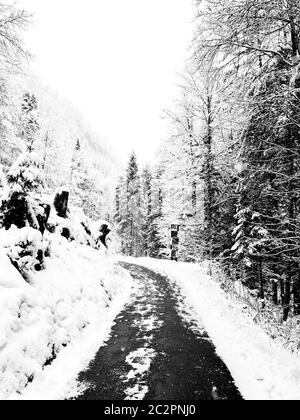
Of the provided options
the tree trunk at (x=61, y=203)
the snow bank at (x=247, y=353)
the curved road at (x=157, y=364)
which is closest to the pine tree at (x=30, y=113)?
the tree trunk at (x=61, y=203)

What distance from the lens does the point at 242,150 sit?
7.30m

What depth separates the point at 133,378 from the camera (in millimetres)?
5359

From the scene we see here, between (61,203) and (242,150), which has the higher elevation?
(242,150)

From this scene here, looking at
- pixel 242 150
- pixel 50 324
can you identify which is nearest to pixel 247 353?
pixel 50 324

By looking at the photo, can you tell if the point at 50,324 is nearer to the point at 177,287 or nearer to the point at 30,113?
the point at 177,287

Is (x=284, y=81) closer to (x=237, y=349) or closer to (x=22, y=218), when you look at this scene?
(x=237, y=349)

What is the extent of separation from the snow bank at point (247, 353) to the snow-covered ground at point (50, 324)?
2788mm

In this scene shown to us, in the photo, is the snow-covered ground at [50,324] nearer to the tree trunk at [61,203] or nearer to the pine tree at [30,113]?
the tree trunk at [61,203]

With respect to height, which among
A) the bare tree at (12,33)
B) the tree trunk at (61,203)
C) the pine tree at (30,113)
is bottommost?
the tree trunk at (61,203)

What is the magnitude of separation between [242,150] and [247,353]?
14.9ft

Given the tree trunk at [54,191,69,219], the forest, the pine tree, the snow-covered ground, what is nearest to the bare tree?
the tree trunk at [54,191,69,219]

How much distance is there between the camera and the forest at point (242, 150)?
5926 mm

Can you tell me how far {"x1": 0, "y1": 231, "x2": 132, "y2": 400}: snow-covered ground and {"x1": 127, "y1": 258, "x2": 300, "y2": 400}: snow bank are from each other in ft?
9.15
